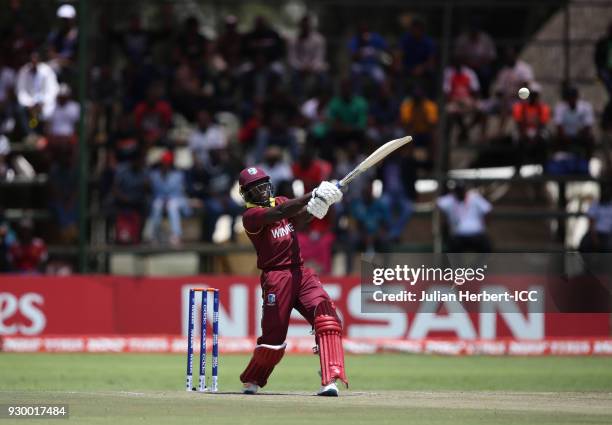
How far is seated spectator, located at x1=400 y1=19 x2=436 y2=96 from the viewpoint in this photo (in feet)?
68.8

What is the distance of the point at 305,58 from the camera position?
2117cm

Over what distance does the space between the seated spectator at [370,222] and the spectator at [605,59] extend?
4.69 metres

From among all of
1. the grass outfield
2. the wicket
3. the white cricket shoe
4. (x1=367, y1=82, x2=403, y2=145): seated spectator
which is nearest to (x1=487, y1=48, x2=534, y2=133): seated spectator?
(x1=367, y1=82, x2=403, y2=145): seated spectator

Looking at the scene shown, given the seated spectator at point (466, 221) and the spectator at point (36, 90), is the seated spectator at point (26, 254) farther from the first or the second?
the seated spectator at point (466, 221)

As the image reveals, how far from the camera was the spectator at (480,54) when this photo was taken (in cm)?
2097

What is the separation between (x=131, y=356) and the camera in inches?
659

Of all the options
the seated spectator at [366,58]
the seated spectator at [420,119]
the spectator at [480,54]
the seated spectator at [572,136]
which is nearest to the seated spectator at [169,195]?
the seated spectator at [366,58]

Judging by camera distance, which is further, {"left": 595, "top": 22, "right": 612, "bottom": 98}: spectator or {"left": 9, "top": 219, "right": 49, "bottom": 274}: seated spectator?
{"left": 595, "top": 22, "right": 612, "bottom": 98}: spectator

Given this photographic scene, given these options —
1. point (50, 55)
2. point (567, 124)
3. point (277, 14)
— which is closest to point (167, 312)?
point (50, 55)

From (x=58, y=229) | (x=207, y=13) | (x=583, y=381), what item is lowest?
(x=583, y=381)

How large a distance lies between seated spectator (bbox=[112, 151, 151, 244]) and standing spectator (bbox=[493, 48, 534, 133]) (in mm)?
6067

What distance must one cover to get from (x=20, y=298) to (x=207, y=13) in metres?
18.0

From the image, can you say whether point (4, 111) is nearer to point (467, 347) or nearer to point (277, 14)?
point (467, 347)

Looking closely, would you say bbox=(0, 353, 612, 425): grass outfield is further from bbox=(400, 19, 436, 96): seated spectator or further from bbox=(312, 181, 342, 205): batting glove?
bbox=(400, 19, 436, 96): seated spectator
